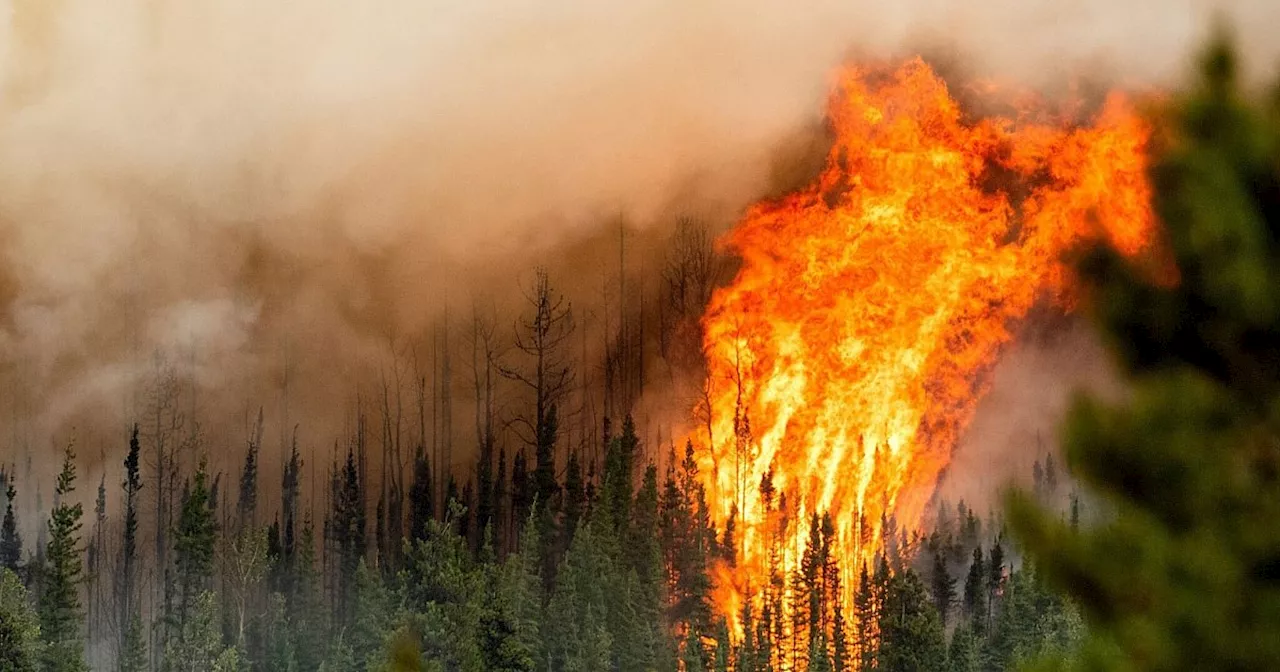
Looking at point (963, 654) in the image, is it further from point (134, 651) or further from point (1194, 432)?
point (1194, 432)

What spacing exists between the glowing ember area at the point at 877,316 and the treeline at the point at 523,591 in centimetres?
202

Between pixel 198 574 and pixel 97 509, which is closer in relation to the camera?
pixel 198 574

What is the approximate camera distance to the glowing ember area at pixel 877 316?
7694cm

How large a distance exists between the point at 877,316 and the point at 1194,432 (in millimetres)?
69085

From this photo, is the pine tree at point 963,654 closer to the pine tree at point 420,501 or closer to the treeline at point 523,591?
the treeline at point 523,591

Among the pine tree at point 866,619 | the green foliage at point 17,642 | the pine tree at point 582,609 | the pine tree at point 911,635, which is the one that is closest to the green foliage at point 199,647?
the green foliage at point 17,642

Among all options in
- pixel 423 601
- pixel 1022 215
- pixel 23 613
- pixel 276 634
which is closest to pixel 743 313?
pixel 1022 215

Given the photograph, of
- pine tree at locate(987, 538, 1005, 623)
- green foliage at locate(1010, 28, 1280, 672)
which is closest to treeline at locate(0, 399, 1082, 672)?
pine tree at locate(987, 538, 1005, 623)

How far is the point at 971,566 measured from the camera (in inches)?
2931

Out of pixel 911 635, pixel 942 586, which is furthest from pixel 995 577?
pixel 911 635

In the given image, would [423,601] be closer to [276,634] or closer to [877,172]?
[276,634]

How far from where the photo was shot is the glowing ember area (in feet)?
252

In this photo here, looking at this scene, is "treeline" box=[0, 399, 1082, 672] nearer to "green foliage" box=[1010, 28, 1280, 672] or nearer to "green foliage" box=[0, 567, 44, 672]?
"green foliage" box=[0, 567, 44, 672]

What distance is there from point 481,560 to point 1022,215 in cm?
3409
